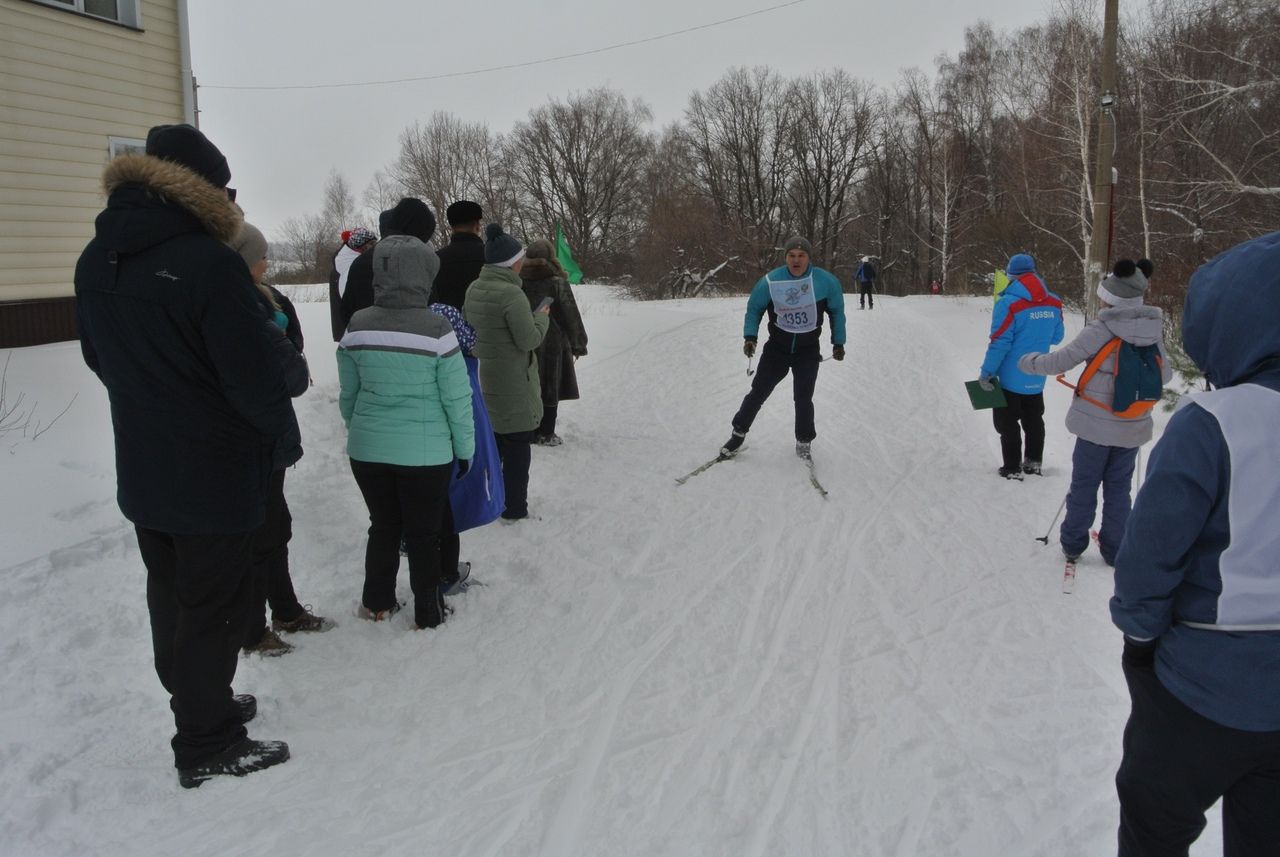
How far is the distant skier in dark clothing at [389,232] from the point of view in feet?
13.8

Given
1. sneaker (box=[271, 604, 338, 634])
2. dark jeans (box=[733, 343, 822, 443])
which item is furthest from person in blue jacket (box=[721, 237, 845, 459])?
sneaker (box=[271, 604, 338, 634])

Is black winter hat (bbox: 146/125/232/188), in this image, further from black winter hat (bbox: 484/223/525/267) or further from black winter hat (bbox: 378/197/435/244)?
black winter hat (bbox: 484/223/525/267)

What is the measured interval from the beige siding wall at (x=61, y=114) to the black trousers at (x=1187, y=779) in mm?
11350

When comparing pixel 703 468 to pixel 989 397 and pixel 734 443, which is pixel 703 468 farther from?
pixel 989 397

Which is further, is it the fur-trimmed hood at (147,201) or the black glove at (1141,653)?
the fur-trimmed hood at (147,201)

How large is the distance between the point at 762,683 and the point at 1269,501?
231 centimetres

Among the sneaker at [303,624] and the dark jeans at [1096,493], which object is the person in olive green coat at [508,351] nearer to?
the sneaker at [303,624]

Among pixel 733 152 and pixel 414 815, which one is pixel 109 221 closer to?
pixel 414 815

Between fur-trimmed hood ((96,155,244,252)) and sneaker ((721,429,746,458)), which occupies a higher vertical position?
fur-trimmed hood ((96,155,244,252))

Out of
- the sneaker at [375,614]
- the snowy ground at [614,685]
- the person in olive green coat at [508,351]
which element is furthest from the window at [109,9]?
the sneaker at [375,614]

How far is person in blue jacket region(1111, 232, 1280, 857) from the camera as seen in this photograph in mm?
1761

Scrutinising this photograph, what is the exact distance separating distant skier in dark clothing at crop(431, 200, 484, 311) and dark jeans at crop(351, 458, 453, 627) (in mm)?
2016

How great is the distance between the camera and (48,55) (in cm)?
956

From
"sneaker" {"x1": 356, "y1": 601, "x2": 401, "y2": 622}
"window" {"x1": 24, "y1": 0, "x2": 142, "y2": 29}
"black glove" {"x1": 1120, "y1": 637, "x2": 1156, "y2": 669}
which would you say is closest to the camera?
"black glove" {"x1": 1120, "y1": 637, "x2": 1156, "y2": 669}
